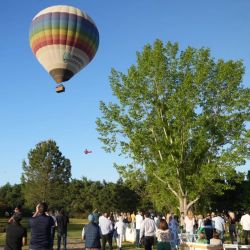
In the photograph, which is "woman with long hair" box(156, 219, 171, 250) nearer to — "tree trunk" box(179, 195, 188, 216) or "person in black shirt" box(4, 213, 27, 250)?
"person in black shirt" box(4, 213, 27, 250)

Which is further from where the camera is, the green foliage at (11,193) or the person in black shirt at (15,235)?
the green foliage at (11,193)

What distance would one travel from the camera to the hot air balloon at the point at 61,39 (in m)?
29.9

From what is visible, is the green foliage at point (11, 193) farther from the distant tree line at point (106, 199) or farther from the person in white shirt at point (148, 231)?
the person in white shirt at point (148, 231)

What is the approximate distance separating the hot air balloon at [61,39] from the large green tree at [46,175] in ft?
159

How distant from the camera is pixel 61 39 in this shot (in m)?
29.8

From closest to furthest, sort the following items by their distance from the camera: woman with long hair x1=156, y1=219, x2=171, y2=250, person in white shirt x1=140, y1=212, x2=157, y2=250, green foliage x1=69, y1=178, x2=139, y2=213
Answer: woman with long hair x1=156, y1=219, x2=171, y2=250
person in white shirt x1=140, y1=212, x2=157, y2=250
green foliage x1=69, y1=178, x2=139, y2=213

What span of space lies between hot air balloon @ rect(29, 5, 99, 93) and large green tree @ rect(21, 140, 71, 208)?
159 feet

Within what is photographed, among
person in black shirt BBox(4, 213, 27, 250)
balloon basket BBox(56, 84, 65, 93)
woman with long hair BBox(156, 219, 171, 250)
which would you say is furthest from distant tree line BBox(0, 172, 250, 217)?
person in black shirt BBox(4, 213, 27, 250)

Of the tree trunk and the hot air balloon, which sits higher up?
the hot air balloon

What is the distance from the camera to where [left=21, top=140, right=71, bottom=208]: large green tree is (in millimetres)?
76562

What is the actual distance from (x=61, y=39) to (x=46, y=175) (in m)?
53.5

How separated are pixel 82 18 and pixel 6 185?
76.8 m

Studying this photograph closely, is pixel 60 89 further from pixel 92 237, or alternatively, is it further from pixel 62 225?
pixel 92 237

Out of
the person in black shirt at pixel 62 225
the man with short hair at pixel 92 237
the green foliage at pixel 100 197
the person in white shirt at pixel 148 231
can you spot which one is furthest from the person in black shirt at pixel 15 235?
the green foliage at pixel 100 197
